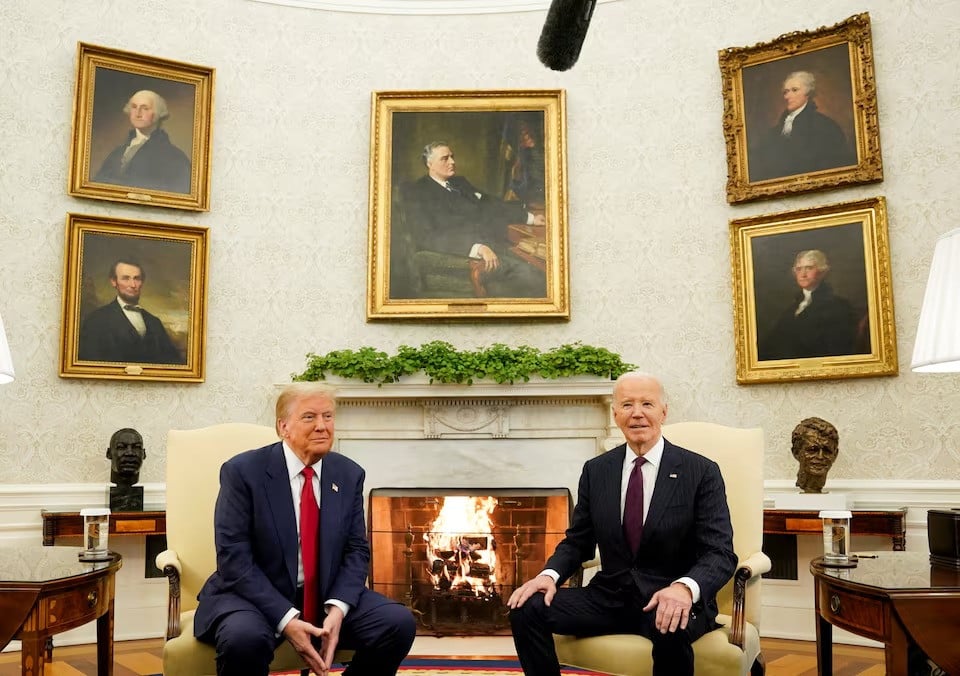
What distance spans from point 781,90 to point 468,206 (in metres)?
2.42

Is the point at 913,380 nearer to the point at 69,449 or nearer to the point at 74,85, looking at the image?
the point at 69,449

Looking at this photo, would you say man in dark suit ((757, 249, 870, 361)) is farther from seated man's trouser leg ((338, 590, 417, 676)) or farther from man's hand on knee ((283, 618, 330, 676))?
man's hand on knee ((283, 618, 330, 676))

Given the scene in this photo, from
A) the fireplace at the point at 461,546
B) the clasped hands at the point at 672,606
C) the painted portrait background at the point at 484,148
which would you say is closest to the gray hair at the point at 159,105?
the painted portrait background at the point at 484,148

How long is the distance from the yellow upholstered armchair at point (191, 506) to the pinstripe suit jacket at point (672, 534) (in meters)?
1.07

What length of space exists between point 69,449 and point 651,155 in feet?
15.3

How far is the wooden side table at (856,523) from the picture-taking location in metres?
4.70

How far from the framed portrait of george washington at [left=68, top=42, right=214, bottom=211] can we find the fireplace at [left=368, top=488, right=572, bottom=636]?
2.71 m

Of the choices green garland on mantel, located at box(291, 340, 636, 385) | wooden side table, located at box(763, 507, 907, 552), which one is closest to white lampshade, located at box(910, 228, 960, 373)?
wooden side table, located at box(763, 507, 907, 552)

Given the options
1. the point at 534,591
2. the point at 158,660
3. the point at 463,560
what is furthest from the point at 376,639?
the point at 463,560

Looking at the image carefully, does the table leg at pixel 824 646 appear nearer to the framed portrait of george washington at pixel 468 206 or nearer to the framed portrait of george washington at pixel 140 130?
the framed portrait of george washington at pixel 468 206

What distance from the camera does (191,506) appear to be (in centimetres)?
357

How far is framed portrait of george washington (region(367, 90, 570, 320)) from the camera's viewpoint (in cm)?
604

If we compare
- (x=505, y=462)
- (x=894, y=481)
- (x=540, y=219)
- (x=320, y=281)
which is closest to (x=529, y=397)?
(x=505, y=462)

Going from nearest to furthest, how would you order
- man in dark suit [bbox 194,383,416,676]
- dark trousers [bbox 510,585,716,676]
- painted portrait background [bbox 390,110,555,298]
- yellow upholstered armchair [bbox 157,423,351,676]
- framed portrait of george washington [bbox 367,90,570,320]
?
man in dark suit [bbox 194,383,416,676] → dark trousers [bbox 510,585,716,676] → yellow upholstered armchair [bbox 157,423,351,676] → framed portrait of george washington [bbox 367,90,570,320] → painted portrait background [bbox 390,110,555,298]
